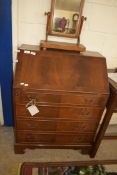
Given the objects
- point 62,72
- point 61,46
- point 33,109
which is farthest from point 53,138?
point 61,46

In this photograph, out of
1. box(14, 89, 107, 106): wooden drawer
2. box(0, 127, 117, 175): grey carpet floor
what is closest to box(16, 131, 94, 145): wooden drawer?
box(0, 127, 117, 175): grey carpet floor

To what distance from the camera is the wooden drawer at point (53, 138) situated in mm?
1699

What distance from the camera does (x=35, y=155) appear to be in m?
1.84

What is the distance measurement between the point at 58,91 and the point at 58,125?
415mm

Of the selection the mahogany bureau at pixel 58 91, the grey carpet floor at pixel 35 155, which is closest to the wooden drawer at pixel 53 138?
the mahogany bureau at pixel 58 91

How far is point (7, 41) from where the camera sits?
1586 millimetres

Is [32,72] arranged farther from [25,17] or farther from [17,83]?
[25,17]

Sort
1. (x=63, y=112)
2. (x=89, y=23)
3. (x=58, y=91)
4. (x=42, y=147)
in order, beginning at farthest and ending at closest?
(x=42, y=147), (x=89, y=23), (x=63, y=112), (x=58, y=91)

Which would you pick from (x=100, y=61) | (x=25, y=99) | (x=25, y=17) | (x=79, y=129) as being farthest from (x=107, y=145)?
(x=25, y=17)

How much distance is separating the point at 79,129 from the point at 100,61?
72 centimetres

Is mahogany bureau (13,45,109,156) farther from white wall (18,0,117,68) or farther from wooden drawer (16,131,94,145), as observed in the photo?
white wall (18,0,117,68)

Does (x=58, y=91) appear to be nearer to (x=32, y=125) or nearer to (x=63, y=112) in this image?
(x=63, y=112)

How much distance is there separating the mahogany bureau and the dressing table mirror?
0.12m

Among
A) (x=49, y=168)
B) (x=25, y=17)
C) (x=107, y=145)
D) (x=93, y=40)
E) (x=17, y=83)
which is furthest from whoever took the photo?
(x=107, y=145)
